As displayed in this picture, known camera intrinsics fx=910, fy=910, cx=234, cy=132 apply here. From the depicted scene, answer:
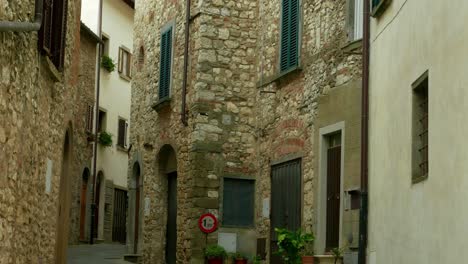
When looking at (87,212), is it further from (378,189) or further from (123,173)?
(378,189)

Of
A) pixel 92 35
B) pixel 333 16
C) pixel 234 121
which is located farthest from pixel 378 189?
pixel 92 35

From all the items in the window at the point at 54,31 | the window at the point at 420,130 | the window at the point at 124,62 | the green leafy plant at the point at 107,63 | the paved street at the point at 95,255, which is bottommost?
the paved street at the point at 95,255

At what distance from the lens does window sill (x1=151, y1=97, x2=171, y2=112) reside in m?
18.0

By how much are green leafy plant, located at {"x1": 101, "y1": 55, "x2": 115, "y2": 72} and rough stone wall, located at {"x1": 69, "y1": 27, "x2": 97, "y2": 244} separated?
0.93m

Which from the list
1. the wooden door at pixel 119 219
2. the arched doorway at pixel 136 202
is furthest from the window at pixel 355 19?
the wooden door at pixel 119 219

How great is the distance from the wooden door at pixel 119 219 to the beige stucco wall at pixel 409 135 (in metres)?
18.1

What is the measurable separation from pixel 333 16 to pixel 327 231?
3.14 metres

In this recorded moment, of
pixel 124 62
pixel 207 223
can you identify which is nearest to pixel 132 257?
pixel 207 223

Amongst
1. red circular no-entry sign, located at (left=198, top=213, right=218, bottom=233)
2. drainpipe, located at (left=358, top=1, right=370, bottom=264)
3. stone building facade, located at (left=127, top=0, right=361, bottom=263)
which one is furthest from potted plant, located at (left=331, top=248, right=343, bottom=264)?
red circular no-entry sign, located at (left=198, top=213, right=218, bottom=233)

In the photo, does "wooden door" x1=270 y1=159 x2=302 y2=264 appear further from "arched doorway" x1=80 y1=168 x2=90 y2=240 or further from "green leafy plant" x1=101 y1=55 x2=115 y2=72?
"green leafy plant" x1=101 y1=55 x2=115 y2=72

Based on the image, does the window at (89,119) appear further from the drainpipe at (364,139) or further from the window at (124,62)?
the drainpipe at (364,139)

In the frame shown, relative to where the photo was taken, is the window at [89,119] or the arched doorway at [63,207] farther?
the window at [89,119]

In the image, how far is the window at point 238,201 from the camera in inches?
650

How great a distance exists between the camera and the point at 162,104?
18297 mm
